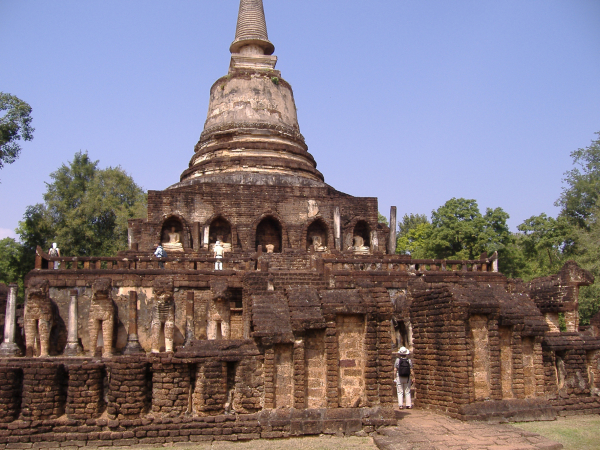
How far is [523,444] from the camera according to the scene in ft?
25.1

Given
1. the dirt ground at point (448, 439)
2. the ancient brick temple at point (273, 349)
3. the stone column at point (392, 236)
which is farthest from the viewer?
the stone column at point (392, 236)

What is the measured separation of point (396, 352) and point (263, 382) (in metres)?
3.75

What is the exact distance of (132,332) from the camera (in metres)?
12.7

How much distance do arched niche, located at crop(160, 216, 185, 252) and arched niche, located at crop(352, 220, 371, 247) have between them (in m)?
6.47

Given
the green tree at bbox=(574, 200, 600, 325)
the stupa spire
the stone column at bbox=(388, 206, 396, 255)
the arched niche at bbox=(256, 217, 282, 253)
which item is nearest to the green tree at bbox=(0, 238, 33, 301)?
the arched niche at bbox=(256, 217, 282, 253)

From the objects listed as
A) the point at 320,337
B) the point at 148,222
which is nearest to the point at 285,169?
the point at 148,222

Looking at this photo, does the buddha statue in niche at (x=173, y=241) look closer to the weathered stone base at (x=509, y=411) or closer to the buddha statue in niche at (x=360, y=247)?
the buddha statue in niche at (x=360, y=247)

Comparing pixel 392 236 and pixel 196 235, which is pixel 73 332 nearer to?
pixel 196 235

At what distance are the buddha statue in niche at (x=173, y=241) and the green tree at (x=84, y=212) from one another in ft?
41.2

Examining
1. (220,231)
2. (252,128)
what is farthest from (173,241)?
(252,128)

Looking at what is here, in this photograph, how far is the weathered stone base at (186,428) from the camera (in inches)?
318

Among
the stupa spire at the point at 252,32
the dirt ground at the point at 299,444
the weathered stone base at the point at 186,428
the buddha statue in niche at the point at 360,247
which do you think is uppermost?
the stupa spire at the point at 252,32

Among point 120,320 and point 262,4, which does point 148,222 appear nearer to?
point 120,320

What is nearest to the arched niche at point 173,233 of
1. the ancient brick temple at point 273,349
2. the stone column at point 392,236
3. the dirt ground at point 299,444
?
the ancient brick temple at point 273,349
